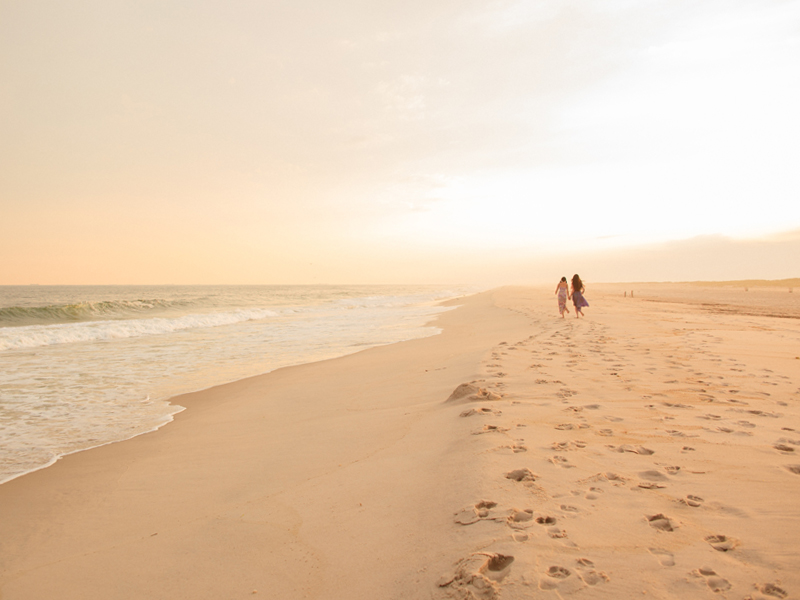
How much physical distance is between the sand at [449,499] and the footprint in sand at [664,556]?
0.04 ft

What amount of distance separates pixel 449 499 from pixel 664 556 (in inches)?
50.1

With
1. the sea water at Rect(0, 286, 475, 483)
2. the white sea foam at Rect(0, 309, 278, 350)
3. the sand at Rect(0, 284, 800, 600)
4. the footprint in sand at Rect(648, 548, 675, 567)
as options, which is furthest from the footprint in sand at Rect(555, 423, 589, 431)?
the white sea foam at Rect(0, 309, 278, 350)

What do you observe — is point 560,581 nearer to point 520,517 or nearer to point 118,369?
point 520,517

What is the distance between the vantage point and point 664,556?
6.90 feet

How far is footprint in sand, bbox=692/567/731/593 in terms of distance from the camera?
6.07 ft

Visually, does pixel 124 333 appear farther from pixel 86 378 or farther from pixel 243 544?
pixel 243 544

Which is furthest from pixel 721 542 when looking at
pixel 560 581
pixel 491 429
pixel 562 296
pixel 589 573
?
pixel 562 296

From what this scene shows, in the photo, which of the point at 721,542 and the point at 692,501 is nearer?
the point at 721,542

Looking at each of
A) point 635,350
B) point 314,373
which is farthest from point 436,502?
point 635,350

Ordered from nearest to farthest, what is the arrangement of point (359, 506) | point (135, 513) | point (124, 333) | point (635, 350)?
point (359, 506), point (135, 513), point (635, 350), point (124, 333)

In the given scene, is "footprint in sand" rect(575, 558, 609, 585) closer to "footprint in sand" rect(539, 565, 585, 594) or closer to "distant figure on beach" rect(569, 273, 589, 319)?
"footprint in sand" rect(539, 565, 585, 594)

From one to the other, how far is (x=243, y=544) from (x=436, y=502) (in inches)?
53.0

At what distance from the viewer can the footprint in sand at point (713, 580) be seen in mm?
1852

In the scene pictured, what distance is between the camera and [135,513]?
3469 millimetres
